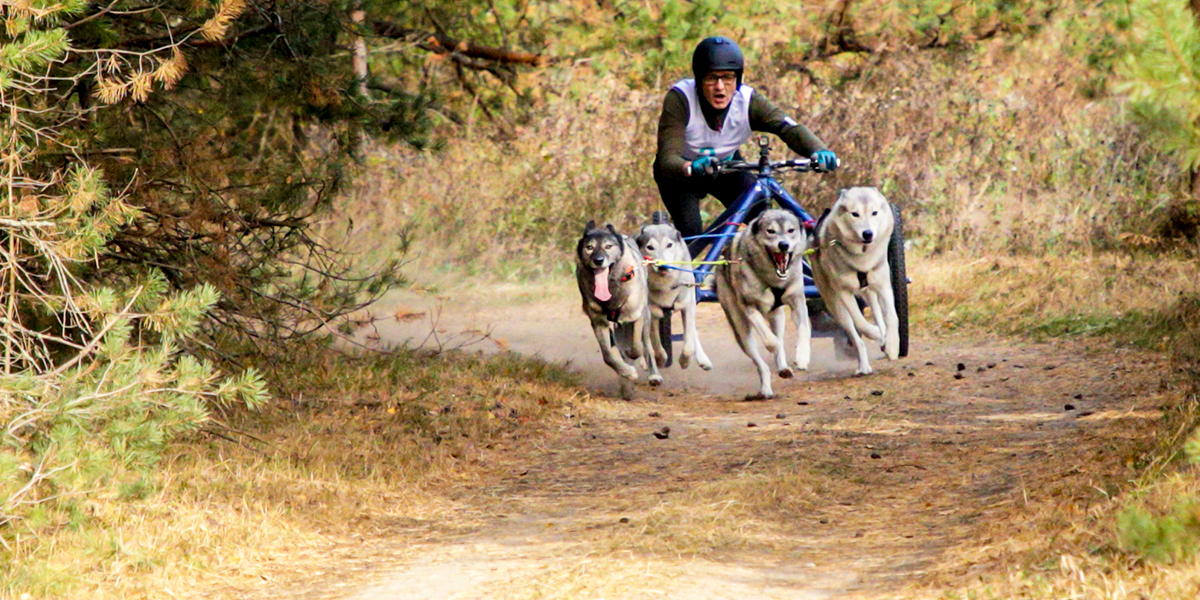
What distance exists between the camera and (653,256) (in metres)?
8.46

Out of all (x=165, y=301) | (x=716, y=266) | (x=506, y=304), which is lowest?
(x=506, y=304)

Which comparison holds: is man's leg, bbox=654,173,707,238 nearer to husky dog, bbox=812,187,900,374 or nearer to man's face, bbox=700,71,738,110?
man's face, bbox=700,71,738,110

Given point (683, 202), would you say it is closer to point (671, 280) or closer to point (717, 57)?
point (671, 280)

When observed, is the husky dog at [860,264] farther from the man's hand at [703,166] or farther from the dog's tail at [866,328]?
the man's hand at [703,166]

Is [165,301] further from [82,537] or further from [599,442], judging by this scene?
[599,442]

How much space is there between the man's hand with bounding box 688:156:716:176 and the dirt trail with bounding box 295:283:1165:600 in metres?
1.48

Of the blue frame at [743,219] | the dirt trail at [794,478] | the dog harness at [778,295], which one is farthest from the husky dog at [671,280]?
the dog harness at [778,295]

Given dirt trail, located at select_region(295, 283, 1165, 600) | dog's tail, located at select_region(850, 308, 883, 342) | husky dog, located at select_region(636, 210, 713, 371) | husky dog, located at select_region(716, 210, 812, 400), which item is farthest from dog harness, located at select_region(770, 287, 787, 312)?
husky dog, located at select_region(636, 210, 713, 371)

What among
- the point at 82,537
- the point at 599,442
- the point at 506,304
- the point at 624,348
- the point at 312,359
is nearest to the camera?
the point at 82,537

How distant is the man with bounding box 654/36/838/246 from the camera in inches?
325

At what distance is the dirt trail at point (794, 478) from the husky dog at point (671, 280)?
1.11 feet

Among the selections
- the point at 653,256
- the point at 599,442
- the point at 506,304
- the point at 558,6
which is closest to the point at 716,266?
the point at 653,256

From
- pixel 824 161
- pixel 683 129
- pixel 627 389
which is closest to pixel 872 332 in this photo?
pixel 824 161

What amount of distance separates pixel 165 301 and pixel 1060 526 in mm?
3231
